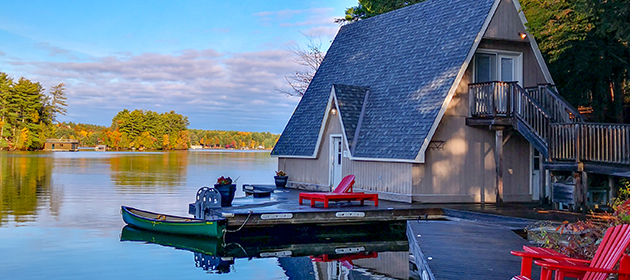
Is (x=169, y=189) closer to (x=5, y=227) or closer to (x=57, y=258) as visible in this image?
(x=5, y=227)

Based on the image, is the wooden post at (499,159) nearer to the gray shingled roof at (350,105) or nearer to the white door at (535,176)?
the white door at (535,176)

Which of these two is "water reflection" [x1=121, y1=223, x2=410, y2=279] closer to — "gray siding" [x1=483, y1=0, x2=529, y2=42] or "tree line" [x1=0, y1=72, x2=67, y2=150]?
"gray siding" [x1=483, y1=0, x2=529, y2=42]

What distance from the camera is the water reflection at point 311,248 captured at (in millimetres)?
13109

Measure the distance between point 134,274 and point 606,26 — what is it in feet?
47.9

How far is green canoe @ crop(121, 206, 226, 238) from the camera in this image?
1527cm

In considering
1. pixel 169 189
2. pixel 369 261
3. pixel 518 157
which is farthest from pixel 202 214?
pixel 169 189

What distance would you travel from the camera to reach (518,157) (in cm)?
2053

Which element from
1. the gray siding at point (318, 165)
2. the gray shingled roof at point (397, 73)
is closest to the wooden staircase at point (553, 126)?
the gray shingled roof at point (397, 73)

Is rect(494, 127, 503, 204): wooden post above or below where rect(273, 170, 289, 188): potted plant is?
above

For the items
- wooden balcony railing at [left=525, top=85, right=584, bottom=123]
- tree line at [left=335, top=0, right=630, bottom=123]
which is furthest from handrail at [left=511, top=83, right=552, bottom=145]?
tree line at [left=335, top=0, right=630, bottom=123]

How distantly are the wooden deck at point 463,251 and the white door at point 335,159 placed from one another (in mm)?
8343

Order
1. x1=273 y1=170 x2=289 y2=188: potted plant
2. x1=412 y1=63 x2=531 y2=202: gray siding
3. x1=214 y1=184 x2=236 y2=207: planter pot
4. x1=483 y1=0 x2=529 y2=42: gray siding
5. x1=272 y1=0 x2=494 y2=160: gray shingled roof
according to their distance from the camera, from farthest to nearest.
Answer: x1=273 y1=170 x2=289 y2=188: potted plant → x1=483 y1=0 x2=529 y2=42: gray siding → x1=272 y1=0 x2=494 y2=160: gray shingled roof → x1=412 y1=63 x2=531 y2=202: gray siding → x1=214 y1=184 x2=236 y2=207: planter pot

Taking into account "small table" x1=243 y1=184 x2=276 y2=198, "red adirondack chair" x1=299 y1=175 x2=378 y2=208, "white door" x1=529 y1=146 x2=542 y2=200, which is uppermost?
"white door" x1=529 y1=146 x2=542 y2=200

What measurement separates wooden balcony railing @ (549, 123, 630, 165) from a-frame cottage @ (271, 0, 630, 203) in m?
0.52
